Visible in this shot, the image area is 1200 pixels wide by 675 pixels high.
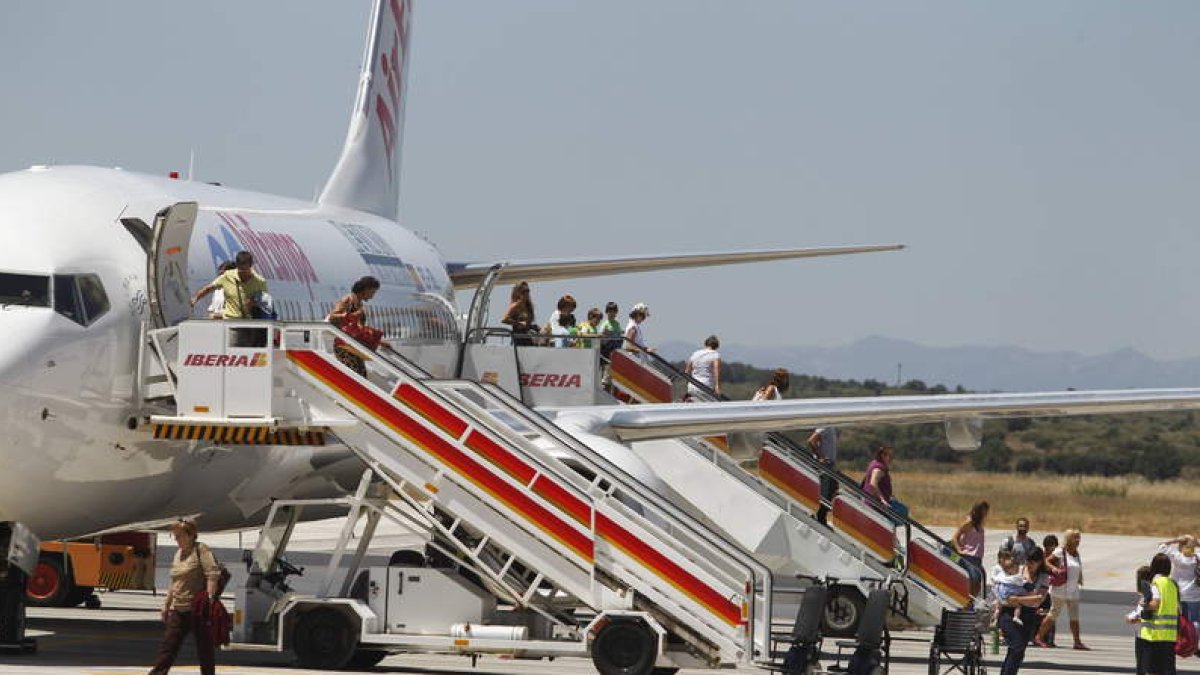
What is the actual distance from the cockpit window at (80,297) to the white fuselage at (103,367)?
2 cm

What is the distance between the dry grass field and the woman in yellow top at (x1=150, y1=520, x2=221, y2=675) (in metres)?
38.0

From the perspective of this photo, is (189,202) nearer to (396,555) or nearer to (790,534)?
(396,555)

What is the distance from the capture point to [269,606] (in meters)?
19.7

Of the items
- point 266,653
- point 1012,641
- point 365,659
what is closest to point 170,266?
point 365,659

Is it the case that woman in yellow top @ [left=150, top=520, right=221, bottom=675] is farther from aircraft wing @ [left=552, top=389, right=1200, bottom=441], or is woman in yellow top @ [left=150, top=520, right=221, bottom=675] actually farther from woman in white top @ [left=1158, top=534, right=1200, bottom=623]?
woman in white top @ [left=1158, top=534, right=1200, bottom=623]

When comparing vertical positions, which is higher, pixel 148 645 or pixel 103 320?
pixel 103 320

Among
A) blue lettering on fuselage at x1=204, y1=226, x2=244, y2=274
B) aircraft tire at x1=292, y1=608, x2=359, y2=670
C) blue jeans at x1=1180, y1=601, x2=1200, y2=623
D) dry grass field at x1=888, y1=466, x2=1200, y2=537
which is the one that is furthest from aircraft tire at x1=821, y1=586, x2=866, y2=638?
dry grass field at x1=888, y1=466, x2=1200, y2=537

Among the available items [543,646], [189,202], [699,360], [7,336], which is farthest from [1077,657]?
[7,336]

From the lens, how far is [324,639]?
1945cm

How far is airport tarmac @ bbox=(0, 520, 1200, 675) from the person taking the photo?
65.5ft

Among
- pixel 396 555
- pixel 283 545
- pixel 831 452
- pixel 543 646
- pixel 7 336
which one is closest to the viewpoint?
pixel 7 336

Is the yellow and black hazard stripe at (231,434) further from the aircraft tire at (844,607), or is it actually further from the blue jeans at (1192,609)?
the blue jeans at (1192,609)

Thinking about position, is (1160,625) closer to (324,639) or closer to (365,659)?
(365,659)

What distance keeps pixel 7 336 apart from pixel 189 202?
2677 millimetres
